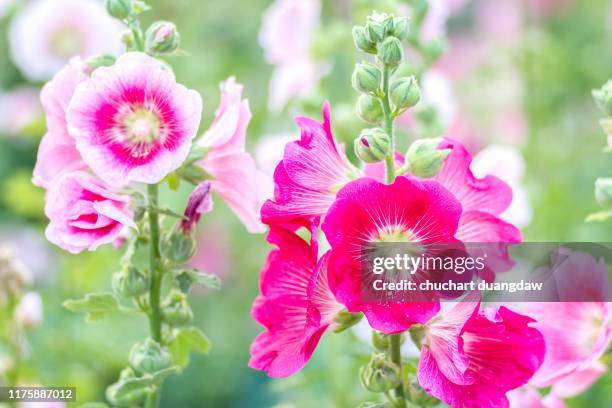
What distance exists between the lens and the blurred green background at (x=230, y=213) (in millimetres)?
1277

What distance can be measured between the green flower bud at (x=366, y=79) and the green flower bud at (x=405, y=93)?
0.01 metres

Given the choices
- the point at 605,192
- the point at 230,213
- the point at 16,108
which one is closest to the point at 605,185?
the point at 605,192

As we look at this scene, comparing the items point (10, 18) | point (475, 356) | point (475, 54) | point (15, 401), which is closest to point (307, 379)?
point (15, 401)

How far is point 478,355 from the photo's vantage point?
65 centimetres

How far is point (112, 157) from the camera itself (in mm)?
674

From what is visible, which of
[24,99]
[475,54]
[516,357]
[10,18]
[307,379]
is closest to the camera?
[516,357]

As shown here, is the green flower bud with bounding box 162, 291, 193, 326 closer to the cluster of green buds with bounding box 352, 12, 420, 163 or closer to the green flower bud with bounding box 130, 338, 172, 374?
the green flower bud with bounding box 130, 338, 172, 374

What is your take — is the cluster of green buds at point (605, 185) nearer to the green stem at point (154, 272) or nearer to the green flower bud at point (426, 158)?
the green flower bud at point (426, 158)

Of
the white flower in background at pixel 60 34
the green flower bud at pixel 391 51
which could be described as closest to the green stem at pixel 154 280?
the green flower bud at pixel 391 51

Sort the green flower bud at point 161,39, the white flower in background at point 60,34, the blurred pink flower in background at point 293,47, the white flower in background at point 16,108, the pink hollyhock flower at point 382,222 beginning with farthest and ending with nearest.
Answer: the white flower in background at point 16,108, the white flower in background at point 60,34, the blurred pink flower in background at point 293,47, the green flower bud at point 161,39, the pink hollyhock flower at point 382,222

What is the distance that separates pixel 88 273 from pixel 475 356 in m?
0.85

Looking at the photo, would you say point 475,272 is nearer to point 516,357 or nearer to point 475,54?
point 516,357

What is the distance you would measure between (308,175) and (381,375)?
15cm

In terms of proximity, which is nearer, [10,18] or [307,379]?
[307,379]
